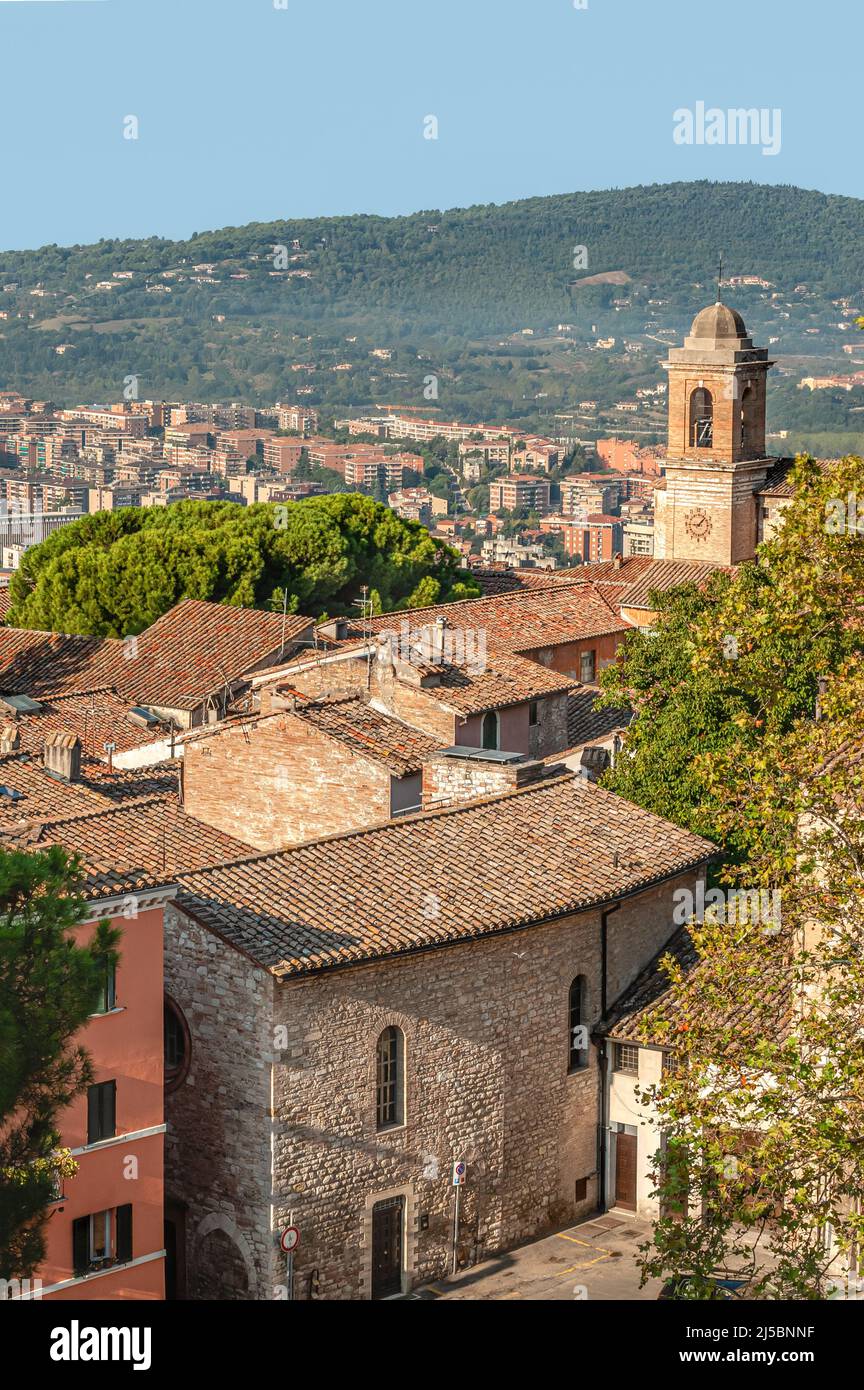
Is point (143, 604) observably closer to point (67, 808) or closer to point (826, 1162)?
point (67, 808)

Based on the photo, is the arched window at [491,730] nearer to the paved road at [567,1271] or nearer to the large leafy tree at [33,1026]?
the paved road at [567,1271]

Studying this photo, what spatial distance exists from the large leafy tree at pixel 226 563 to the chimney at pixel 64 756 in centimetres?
2450

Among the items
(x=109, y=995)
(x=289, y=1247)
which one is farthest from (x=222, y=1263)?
(x=109, y=995)

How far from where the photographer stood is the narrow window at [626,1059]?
27.7m

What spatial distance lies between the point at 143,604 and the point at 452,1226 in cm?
3205

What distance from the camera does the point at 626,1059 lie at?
2777 centimetres

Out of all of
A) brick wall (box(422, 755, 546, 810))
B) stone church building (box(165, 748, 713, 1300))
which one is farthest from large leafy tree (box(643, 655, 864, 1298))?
brick wall (box(422, 755, 546, 810))

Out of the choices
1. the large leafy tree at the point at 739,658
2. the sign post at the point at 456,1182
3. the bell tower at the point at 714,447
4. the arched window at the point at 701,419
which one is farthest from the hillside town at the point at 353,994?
the arched window at the point at 701,419

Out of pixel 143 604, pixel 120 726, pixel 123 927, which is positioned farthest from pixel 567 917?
pixel 143 604

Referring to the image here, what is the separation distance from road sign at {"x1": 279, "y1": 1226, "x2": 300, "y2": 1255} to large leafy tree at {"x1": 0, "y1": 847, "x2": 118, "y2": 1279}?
3.91m

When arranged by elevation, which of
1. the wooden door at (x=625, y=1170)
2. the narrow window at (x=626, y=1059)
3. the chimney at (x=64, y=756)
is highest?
the chimney at (x=64, y=756)

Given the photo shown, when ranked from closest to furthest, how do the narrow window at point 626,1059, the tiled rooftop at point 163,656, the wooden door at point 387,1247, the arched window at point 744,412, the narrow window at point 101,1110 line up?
1. the narrow window at point 101,1110
2. the wooden door at point 387,1247
3. the narrow window at point 626,1059
4. the tiled rooftop at point 163,656
5. the arched window at point 744,412

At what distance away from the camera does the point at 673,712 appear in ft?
109

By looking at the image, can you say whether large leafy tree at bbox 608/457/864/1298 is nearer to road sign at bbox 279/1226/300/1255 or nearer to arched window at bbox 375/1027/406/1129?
arched window at bbox 375/1027/406/1129
